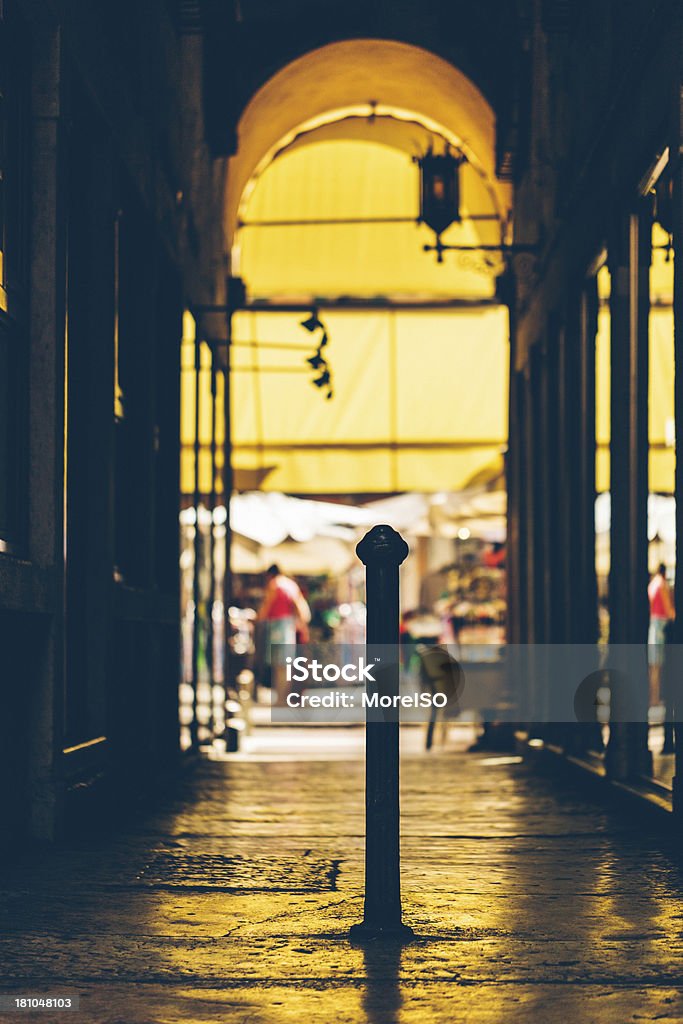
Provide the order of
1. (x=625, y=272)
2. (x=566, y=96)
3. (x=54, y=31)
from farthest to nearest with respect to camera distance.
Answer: (x=566, y=96) < (x=625, y=272) < (x=54, y=31)

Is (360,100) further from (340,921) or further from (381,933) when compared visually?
(381,933)

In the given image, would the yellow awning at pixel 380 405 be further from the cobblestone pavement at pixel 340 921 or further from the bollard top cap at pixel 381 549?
the bollard top cap at pixel 381 549

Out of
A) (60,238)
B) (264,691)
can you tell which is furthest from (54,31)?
(264,691)

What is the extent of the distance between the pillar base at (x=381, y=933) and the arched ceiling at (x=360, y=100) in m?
8.82

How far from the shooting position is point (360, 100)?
44.5 feet

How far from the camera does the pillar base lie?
14.1ft

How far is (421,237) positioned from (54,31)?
44.6ft

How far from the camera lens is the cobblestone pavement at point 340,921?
354 centimetres

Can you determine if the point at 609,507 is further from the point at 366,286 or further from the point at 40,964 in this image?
the point at 366,286

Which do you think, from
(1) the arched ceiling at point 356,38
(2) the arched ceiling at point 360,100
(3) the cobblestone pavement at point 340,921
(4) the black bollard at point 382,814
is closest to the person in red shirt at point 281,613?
(2) the arched ceiling at point 360,100

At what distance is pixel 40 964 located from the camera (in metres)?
3.94

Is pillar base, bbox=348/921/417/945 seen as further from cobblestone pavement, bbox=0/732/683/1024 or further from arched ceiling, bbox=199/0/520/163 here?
arched ceiling, bbox=199/0/520/163

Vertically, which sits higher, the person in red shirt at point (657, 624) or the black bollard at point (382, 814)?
the person in red shirt at point (657, 624)

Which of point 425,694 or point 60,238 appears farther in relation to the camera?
point 425,694
